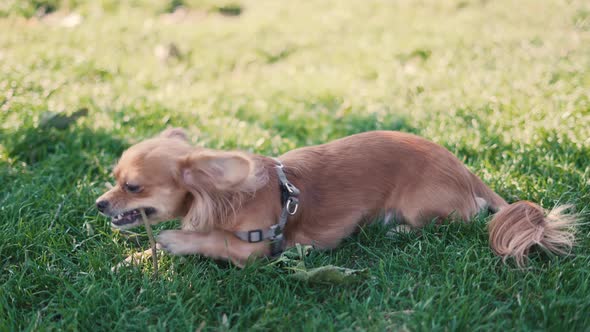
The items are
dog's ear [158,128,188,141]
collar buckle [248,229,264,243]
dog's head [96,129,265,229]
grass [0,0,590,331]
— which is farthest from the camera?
dog's ear [158,128,188,141]

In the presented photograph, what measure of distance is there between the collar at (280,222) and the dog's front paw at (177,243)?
0.78 ft

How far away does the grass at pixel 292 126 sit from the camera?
7.85ft

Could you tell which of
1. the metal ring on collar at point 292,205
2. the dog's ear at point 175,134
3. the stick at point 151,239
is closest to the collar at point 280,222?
the metal ring on collar at point 292,205

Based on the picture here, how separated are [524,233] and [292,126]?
254cm

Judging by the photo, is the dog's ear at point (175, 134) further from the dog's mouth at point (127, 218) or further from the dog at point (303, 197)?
the dog's mouth at point (127, 218)

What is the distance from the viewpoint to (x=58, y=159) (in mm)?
3852

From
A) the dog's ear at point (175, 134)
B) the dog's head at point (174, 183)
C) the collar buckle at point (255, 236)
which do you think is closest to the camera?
the dog's head at point (174, 183)

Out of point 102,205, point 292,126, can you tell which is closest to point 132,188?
point 102,205

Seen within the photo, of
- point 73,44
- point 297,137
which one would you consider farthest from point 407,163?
point 73,44

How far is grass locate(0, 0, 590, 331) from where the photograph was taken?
7.85ft

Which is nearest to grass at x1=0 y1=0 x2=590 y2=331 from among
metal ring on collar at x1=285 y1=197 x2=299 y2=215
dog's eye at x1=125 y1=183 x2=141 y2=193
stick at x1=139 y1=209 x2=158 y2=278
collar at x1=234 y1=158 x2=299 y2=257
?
stick at x1=139 y1=209 x2=158 y2=278

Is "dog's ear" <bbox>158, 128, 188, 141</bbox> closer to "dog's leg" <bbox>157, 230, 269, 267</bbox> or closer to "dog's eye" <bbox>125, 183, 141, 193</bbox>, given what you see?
"dog's eye" <bbox>125, 183, 141, 193</bbox>

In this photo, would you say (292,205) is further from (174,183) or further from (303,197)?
(174,183)

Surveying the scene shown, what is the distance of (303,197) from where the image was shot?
113 inches
